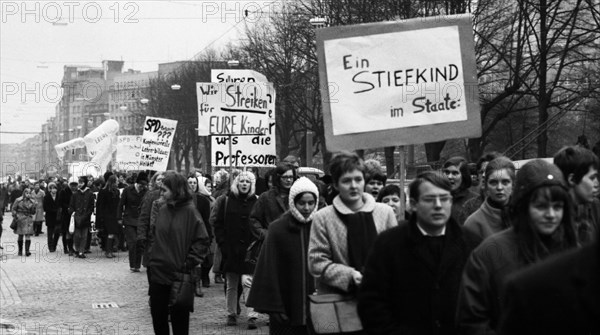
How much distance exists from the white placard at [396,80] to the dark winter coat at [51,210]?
19839 millimetres

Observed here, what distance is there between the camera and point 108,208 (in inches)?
943

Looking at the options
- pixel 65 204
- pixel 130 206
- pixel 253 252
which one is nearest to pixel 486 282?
pixel 253 252

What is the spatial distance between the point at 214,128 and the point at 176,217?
992cm

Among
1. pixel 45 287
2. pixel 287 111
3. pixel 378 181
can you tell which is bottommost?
pixel 45 287

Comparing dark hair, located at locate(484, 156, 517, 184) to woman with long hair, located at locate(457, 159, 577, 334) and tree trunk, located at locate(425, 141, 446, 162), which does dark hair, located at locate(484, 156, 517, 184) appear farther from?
tree trunk, located at locate(425, 141, 446, 162)

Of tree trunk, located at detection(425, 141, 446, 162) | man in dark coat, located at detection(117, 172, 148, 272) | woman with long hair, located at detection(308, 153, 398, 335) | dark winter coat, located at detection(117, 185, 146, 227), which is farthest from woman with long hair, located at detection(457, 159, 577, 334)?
tree trunk, located at detection(425, 141, 446, 162)

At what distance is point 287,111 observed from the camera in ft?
183

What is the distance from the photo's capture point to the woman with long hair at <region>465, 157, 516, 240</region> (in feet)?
19.6

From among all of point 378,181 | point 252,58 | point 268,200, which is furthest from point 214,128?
point 252,58

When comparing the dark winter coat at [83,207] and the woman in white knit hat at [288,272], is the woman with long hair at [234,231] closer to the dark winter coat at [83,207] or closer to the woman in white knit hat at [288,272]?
the woman in white knit hat at [288,272]

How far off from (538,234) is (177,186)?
4.88 metres

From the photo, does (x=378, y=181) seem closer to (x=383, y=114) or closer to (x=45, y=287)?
(x=383, y=114)

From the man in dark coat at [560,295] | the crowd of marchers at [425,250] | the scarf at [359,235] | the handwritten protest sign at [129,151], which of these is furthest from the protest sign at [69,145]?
the man in dark coat at [560,295]

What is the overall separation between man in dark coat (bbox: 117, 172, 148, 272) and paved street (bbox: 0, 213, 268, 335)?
29 cm
